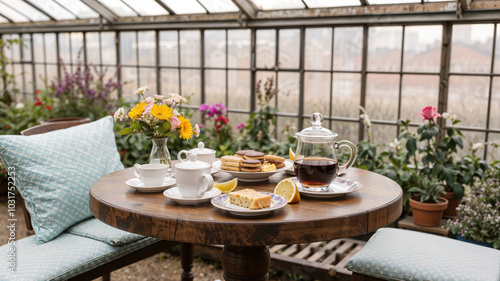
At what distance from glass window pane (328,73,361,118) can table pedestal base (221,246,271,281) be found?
6.95ft

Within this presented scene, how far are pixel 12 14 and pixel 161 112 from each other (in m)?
4.69

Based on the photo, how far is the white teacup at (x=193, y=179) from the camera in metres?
1.44

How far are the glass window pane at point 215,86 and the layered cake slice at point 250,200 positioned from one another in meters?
2.87

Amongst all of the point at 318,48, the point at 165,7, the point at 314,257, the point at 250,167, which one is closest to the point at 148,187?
the point at 250,167

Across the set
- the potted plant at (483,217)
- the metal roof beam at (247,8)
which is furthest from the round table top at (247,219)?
the metal roof beam at (247,8)

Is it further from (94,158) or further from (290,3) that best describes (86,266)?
(290,3)

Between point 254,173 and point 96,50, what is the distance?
154 inches

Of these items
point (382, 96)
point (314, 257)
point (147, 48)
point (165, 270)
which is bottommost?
point (165, 270)

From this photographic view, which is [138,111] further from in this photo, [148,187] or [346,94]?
[346,94]

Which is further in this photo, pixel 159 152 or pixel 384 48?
pixel 384 48

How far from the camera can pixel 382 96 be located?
11.3ft

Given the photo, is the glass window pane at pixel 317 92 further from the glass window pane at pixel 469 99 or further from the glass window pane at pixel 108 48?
the glass window pane at pixel 108 48

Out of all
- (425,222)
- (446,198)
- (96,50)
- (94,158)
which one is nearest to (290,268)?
(425,222)

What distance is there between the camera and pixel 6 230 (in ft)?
12.3
